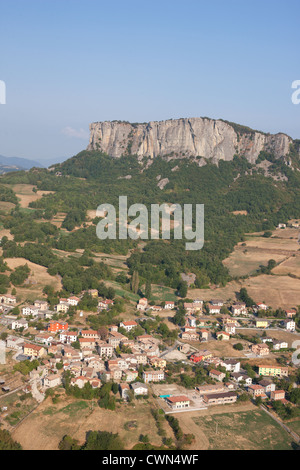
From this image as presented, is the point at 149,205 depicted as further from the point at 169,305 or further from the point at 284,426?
the point at 284,426

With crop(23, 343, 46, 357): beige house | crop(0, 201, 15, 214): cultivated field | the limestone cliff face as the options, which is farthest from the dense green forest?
crop(23, 343, 46, 357): beige house

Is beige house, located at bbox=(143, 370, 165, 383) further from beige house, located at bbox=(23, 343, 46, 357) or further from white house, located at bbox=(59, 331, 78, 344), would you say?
beige house, located at bbox=(23, 343, 46, 357)

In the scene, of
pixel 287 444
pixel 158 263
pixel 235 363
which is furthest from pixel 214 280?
pixel 287 444

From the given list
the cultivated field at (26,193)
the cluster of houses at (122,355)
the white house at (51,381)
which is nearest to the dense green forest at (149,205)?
the cultivated field at (26,193)

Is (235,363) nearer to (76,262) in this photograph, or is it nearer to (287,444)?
(287,444)

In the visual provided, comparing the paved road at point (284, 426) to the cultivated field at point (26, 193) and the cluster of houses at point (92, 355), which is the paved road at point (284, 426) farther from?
the cultivated field at point (26, 193)

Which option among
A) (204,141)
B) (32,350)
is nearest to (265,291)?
(32,350)
